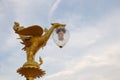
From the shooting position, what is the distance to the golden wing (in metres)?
9.70

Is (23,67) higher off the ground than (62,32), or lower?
lower

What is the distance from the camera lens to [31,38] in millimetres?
9875

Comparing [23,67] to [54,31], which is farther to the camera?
[54,31]

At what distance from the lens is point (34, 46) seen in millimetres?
9750

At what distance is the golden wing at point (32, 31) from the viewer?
31.8 ft

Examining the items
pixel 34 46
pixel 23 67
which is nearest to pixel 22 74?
pixel 23 67

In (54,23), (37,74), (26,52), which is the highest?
(54,23)

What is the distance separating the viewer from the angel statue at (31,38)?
9.69 m

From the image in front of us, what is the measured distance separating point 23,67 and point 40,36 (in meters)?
1.11

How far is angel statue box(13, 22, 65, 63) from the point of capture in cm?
969

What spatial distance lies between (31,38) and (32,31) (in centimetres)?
22

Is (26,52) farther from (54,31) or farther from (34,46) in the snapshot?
(54,31)

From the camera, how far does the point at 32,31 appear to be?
9.74m

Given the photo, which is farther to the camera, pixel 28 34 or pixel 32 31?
pixel 28 34
